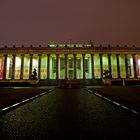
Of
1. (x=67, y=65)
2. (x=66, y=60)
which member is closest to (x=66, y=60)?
(x=66, y=60)

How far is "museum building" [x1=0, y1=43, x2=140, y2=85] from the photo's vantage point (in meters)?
60.3

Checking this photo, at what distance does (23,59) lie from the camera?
61188 mm

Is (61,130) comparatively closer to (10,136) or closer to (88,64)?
(10,136)

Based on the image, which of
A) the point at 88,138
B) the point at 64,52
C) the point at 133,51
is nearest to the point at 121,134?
the point at 88,138

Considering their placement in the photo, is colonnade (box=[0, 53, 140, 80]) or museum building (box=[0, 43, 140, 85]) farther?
colonnade (box=[0, 53, 140, 80])

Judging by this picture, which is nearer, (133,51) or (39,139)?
(39,139)

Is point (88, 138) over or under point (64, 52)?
under

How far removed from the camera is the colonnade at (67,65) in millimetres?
60688

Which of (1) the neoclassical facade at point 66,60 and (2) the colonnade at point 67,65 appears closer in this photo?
(1) the neoclassical facade at point 66,60

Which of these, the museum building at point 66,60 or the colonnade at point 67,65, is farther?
the colonnade at point 67,65

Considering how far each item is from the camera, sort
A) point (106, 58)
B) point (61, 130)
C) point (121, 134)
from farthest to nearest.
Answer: point (106, 58)
point (61, 130)
point (121, 134)

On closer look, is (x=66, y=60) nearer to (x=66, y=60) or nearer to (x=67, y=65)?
(x=66, y=60)

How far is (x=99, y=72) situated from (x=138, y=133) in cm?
6163

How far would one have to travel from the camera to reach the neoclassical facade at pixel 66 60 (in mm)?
60281
